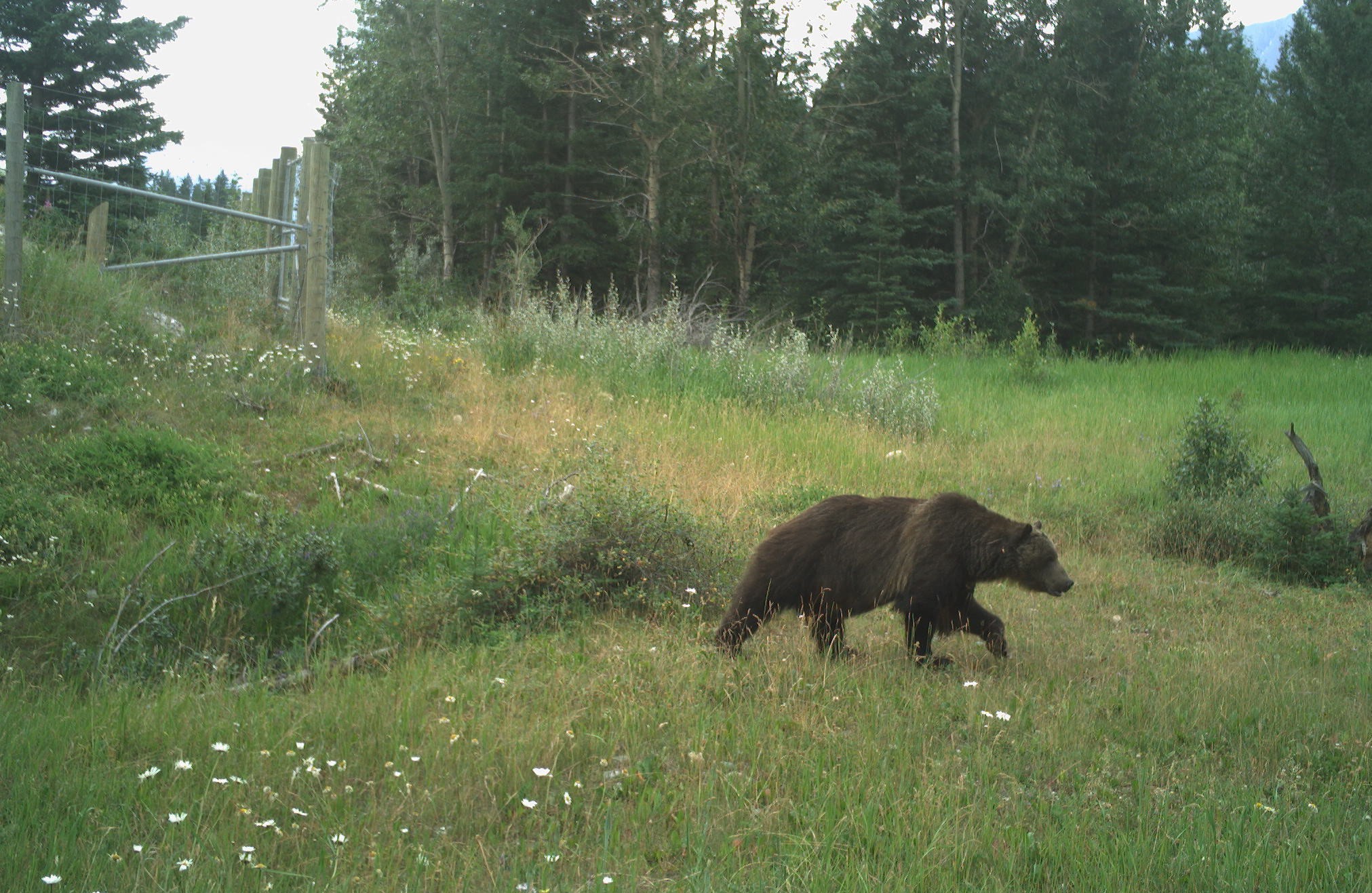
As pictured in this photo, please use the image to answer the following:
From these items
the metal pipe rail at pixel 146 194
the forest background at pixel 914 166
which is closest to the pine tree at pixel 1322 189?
the forest background at pixel 914 166

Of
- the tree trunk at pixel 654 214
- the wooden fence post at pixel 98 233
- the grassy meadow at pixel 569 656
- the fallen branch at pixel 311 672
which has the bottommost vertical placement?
the fallen branch at pixel 311 672

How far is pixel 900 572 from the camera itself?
6.45m

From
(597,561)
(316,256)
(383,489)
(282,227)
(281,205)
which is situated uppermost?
(281,205)

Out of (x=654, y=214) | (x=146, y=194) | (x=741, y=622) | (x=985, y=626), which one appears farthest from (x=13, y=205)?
(x=654, y=214)

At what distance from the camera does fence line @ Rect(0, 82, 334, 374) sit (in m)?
11.1

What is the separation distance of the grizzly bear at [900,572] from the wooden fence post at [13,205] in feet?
28.9

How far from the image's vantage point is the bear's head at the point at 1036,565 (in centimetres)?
654

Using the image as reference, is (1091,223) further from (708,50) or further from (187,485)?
(187,485)

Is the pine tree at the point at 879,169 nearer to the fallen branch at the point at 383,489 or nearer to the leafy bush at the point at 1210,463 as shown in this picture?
the leafy bush at the point at 1210,463

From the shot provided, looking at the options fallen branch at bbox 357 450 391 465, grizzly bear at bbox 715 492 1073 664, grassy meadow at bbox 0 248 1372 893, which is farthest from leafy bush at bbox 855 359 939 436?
grizzly bear at bbox 715 492 1073 664

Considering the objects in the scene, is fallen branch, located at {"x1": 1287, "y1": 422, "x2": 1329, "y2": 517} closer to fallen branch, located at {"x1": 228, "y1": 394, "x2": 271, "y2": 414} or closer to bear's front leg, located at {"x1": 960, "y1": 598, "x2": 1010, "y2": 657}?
bear's front leg, located at {"x1": 960, "y1": 598, "x2": 1010, "y2": 657}

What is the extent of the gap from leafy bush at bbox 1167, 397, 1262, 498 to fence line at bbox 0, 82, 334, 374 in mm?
9552

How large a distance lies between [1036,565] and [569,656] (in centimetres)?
281

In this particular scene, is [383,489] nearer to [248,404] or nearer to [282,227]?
[248,404]
